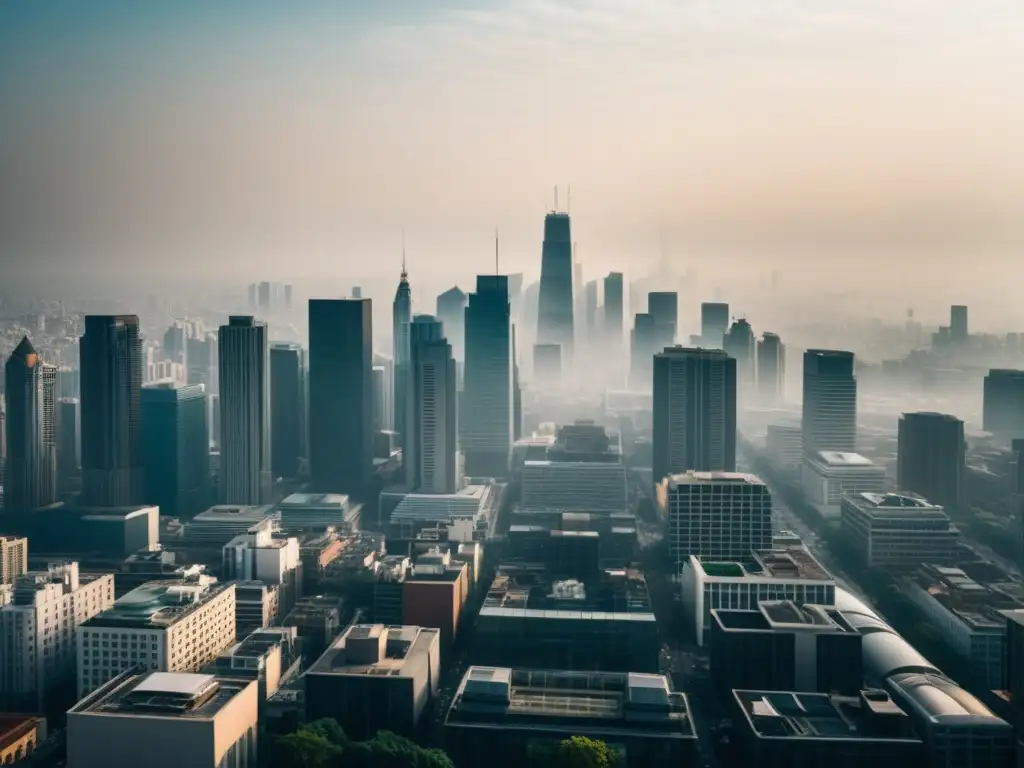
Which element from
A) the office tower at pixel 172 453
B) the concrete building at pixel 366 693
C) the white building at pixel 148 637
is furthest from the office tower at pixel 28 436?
the concrete building at pixel 366 693

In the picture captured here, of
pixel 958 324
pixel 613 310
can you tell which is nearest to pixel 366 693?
pixel 958 324

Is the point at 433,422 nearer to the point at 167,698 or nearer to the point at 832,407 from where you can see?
the point at 832,407

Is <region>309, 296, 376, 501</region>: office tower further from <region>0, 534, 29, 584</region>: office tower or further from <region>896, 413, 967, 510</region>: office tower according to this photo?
<region>896, 413, 967, 510</region>: office tower

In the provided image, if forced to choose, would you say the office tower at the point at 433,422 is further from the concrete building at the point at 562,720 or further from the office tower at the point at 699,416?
the concrete building at the point at 562,720

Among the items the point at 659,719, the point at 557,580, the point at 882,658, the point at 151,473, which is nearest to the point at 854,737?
the point at 659,719

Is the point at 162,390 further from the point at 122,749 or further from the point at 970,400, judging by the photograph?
the point at 970,400
